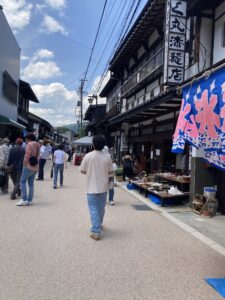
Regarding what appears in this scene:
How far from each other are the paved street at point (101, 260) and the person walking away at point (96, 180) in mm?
412

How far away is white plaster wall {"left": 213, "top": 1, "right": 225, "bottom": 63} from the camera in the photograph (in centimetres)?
914

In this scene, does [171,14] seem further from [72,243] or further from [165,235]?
[72,243]

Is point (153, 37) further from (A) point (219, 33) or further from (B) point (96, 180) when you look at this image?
(B) point (96, 180)

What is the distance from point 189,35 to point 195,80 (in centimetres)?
613

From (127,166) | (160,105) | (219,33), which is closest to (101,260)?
(219,33)

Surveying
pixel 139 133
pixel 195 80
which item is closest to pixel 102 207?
pixel 195 80

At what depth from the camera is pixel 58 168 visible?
507 inches

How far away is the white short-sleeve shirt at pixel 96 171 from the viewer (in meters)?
6.09

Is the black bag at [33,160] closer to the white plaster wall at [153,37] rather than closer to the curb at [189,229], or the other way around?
the curb at [189,229]

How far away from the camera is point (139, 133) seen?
18.6 metres

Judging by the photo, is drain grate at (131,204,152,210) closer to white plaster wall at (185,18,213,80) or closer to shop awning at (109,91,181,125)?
shop awning at (109,91,181,125)

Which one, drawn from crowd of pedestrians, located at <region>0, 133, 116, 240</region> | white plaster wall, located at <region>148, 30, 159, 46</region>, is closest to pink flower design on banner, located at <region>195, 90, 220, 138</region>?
crowd of pedestrians, located at <region>0, 133, 116, 240</region>

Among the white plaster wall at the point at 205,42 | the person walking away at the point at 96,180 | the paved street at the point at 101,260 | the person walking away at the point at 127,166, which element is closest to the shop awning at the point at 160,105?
the white plaster wall at the point at 205,42

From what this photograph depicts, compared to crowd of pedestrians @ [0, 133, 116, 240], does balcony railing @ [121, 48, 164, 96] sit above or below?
above
